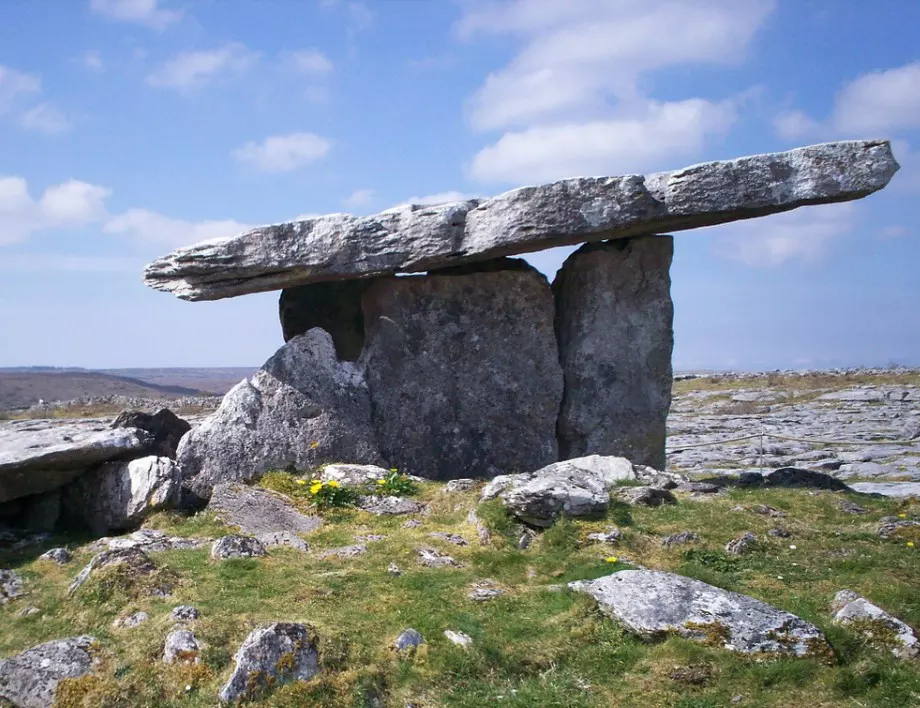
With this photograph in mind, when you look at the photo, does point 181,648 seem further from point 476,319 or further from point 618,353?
point 618,353

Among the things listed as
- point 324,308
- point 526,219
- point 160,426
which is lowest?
point 160,426

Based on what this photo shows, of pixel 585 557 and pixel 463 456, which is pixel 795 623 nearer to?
A: pixel 585 557

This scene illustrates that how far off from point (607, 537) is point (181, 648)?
4.80 m

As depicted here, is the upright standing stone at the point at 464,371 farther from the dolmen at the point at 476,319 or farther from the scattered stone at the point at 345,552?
the scattered stone at the point at 345,552

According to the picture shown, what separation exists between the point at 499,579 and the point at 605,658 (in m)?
2.07

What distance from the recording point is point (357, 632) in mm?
7758

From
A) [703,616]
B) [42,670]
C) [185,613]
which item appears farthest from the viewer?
[185,613]

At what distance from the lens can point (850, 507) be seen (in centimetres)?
1212

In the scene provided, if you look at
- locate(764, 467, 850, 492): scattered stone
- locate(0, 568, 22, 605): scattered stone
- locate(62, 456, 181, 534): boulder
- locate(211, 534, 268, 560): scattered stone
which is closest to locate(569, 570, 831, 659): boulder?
locate(211, 534, 268, 560): scattered stone

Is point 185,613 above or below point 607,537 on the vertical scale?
above

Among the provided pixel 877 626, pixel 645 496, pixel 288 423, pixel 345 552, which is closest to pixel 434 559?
pixel 345 552

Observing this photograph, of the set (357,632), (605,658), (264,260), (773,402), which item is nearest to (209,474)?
(264,260)

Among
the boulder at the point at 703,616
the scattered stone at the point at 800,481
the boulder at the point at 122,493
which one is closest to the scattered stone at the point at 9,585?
the boulder at the point at 122,493

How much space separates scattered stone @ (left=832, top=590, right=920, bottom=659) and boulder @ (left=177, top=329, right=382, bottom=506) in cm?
824
